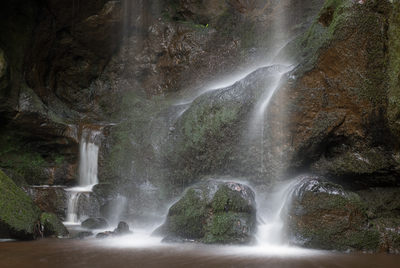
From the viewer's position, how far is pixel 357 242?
17.3 feet

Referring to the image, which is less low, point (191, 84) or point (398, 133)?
point (191, 84)

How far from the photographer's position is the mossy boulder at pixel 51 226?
21.0ft

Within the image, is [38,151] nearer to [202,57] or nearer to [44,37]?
[44,37]

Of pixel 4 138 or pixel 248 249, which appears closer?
pixel 248 249

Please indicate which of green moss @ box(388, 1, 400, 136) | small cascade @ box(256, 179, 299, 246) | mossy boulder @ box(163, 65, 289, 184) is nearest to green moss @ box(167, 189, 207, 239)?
small cascade @ box(256, 179, 299, 246)

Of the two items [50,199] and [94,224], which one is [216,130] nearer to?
[94,224]

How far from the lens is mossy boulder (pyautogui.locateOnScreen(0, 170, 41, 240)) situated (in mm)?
5504

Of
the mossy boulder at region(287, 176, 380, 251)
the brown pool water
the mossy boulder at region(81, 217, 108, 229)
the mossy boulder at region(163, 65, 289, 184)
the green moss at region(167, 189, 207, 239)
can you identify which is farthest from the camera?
the mossy boulder at region(163, 65, 289, 184)

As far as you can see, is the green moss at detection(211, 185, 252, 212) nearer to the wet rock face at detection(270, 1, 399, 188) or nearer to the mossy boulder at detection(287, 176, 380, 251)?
the mossy boulder at detection(287, 176, 380, 251)

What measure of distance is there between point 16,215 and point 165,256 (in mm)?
2930

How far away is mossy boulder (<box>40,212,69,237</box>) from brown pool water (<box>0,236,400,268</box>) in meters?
0.74

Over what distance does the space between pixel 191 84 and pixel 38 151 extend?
588 cm

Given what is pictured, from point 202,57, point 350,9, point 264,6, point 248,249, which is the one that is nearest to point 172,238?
point 248,249

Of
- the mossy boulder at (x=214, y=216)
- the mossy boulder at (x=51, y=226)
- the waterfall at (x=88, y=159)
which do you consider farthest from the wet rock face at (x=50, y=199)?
the mossy boulder at (x=214, y=216)
